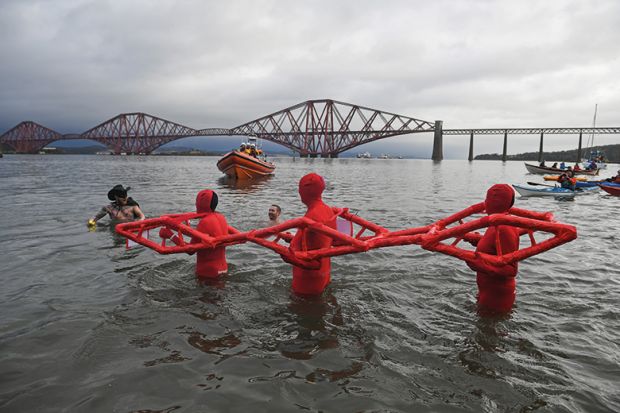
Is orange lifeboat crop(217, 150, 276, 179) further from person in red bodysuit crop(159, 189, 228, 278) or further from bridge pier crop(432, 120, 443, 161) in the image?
bridge pier crop(432, 120, 443, 161)

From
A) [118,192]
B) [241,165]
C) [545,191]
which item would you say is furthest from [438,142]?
[118,192]

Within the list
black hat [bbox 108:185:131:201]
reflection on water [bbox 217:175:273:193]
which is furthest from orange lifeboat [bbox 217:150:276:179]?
black hat [bbox 108:185:131:201]

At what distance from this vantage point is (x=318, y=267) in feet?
16.7

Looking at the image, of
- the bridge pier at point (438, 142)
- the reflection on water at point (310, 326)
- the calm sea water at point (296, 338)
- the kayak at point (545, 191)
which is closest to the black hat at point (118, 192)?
the calm sea water at point (296, 338)

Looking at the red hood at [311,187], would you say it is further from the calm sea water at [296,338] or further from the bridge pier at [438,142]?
the bridge pier at [438,142]

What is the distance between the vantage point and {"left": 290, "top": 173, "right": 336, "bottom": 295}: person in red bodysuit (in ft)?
17.1

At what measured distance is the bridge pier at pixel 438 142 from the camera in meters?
147

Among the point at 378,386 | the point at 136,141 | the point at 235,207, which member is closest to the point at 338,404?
the point at 378,386

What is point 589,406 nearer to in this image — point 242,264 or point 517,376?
point 517,376

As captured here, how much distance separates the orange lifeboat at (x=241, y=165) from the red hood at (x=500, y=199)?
32409 millimetres

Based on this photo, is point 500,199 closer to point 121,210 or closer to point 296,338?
point 296,338

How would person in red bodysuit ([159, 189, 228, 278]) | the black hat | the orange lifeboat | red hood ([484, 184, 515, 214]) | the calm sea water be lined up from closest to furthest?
the calm sea water, red hood ([484, 184, 515, 214]), person in red bodysuit ([159, 189, 228, 278]), the black hat, the orange lifeboat

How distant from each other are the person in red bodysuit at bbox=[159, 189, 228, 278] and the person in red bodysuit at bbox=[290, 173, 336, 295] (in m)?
1.59

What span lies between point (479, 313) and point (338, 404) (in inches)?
112
